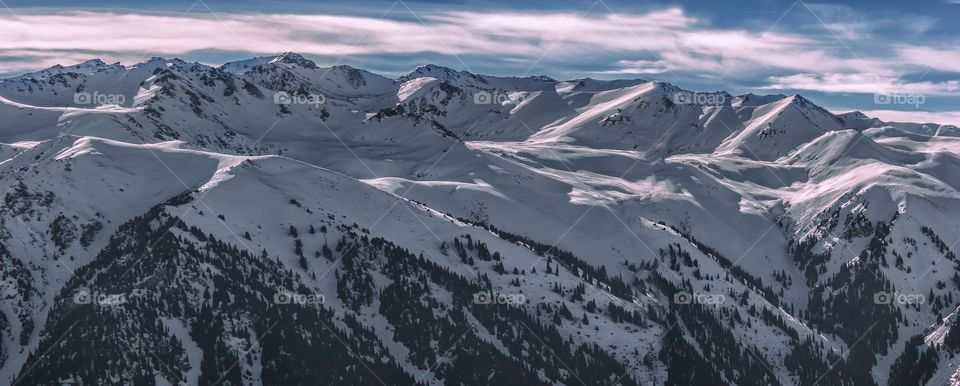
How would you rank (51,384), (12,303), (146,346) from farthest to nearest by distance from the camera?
(12,303)
(146,346)
(51,384)

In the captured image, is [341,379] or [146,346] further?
[341,379]

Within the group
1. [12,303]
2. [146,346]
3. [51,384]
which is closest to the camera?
[51,384]

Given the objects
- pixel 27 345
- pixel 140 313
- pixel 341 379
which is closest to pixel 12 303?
pixel 27 345

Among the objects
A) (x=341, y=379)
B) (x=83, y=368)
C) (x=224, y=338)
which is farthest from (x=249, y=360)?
(x=83, y=368)

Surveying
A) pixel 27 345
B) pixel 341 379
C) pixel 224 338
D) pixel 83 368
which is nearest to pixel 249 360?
pixel 224 338

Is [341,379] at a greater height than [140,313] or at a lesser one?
lesser

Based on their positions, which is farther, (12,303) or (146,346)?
(12,303)

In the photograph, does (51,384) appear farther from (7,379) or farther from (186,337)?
(186,337)

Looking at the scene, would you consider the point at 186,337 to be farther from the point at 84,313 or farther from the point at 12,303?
the point at 12,303

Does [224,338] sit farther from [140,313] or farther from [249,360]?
[140,313]
